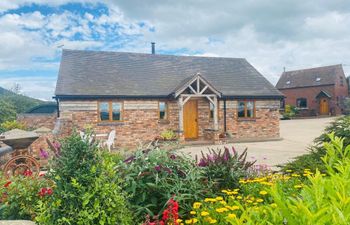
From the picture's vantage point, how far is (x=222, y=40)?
20000mm

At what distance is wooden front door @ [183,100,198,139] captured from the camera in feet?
58.3

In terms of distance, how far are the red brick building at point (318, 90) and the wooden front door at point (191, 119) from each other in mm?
27208

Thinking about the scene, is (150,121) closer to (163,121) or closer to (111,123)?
(163,121)

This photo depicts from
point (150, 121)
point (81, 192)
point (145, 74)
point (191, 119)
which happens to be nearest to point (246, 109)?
point (191, 119)

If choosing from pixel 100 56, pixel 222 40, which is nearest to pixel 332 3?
pixel 222 40

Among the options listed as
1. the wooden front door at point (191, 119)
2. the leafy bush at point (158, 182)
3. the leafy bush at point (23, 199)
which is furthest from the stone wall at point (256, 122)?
the leafy bush at point (23, 199)

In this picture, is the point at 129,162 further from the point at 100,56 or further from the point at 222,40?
the point at 222,40

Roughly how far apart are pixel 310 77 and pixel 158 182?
144 feet

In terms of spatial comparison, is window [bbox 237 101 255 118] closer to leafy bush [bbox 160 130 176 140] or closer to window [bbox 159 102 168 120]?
window [bbox 159 102 168 120]

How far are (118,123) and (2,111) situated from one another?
453 inches

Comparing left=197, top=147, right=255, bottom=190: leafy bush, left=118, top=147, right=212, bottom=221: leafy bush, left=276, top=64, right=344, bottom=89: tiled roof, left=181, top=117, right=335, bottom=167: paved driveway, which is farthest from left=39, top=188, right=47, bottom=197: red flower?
left=276, top=64, right=344, bottom=89: tiled roof

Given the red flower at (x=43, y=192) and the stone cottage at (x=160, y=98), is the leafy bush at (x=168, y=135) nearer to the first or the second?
the stone cottage at (x=160, y=98)

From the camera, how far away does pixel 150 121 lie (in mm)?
16781

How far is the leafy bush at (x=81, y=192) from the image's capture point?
269 cm
